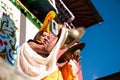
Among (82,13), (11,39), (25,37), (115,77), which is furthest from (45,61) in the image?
(82,13)

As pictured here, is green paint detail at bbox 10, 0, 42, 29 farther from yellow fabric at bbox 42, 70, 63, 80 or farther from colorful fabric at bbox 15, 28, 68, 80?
yellow fabric at bbox 42, 70, 63, 80

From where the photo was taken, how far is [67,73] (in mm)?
3662

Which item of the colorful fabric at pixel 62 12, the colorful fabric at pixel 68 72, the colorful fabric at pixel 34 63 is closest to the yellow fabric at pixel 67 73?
the colorful fabric at pixel 68 72

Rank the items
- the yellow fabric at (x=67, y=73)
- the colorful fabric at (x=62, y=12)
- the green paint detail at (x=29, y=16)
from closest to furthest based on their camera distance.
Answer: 1. the yellow fabric at (x=67, y=73)
2. the green paint detail at (x=29, y=16)
3. the colorful fabric at (x=62, y=12)

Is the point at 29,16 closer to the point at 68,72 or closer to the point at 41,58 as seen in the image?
the point at 68,72

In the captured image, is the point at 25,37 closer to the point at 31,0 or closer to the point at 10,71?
the point at 31,0

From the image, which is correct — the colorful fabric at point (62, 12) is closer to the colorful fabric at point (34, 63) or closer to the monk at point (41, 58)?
the monk at point (41, 58)

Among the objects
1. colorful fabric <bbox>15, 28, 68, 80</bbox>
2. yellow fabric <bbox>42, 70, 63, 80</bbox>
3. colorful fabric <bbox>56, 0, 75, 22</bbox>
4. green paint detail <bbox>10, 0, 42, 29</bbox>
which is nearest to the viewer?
colorful fabric <bbox>15, 28, 68, 80</bbox>

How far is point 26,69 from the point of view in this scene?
2.98 meters

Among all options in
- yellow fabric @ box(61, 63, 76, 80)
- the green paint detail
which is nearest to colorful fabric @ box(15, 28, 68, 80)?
yellow fabric @ box(61, 63, 76, 80)

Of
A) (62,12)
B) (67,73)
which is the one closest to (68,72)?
(67,73)

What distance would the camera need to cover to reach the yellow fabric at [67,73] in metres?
3.62

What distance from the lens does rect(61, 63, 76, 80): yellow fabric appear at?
11.9 feet

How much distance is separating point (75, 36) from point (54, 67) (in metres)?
0.68
